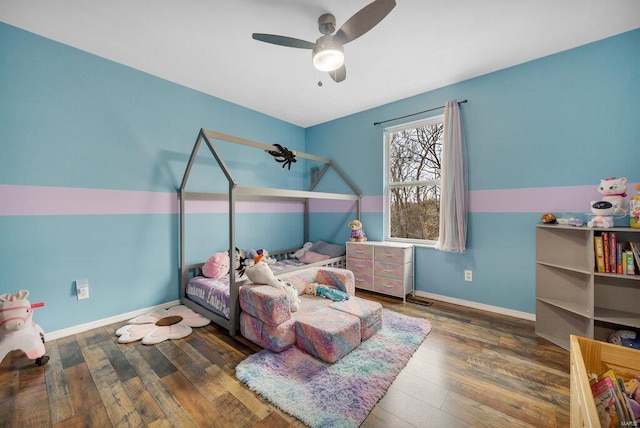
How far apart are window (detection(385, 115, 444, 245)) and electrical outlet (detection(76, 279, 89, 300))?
3495 mm

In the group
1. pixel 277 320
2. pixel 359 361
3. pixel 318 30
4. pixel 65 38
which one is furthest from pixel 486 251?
pixel 65 38

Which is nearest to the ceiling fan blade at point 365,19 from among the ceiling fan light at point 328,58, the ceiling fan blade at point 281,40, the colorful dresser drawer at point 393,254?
the ceiling fan light at point 328,58

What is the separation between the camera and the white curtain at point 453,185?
2848 millimetres

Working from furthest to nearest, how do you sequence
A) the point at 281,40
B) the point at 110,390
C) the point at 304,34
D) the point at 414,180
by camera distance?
the point at 414,180 → the point at 304,34 → the point at 281,40 → the point at 110,390

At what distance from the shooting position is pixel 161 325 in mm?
2424

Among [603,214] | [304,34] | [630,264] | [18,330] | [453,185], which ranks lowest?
[18,330]

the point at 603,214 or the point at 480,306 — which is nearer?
the point at 603,214

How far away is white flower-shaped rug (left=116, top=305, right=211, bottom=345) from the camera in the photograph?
220 centimetres

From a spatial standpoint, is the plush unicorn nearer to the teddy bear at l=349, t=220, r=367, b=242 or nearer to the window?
the teddy bear at l=349, t=220, r=367, b=242

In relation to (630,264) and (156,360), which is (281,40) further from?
(630,264)

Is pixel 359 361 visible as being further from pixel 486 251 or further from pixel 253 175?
pixel 253 175

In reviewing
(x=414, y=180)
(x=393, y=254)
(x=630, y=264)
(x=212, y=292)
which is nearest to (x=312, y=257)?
(x=393, y=254)

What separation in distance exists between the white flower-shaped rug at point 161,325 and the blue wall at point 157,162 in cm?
24

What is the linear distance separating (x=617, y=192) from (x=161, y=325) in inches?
160
